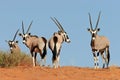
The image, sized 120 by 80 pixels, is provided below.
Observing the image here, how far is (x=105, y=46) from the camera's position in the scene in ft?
78.0

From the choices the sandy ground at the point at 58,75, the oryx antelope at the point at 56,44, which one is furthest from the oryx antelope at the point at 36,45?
the sandy ground at the point at 58,75

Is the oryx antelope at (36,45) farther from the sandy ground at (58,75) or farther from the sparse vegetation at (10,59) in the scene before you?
the sandy ground at (58,75)

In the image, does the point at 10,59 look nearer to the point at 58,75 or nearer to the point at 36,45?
the point at 36,45

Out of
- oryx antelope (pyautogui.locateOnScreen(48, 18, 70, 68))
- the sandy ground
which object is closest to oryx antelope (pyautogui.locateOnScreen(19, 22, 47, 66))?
oryx antelope (pyautogui.locateOnScreen(48, 18, 70, 68))

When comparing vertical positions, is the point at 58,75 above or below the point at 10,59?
→ below

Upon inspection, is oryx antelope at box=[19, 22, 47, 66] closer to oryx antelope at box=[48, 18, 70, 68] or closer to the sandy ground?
oryx antelope at box=[48, 18, 70, 68]

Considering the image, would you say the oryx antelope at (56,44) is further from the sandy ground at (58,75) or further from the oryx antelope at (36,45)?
the sandy ground at (58,75)

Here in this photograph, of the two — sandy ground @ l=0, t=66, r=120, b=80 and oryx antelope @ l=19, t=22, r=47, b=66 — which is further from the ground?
oryx antelope @ l=19, t=22, r=47, b=66

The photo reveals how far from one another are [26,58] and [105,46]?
5107 mm

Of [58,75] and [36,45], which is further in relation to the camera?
[36,45]

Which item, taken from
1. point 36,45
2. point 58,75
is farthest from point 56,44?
point 58,75

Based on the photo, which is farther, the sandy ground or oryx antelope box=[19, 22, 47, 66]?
oryx antelope box=[19, 22, 47, 66]

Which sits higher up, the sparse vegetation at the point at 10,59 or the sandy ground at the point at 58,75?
the sparse vegetation at the point at 10,59

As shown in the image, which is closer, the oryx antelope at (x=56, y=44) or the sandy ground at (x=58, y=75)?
the sandy ground at (x=58, y=75)
